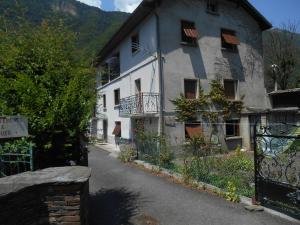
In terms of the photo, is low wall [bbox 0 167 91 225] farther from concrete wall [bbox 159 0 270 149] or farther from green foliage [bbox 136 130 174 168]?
concrete wall [bbox 159 0 270 149]

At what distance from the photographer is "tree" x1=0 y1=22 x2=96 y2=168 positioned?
6.27 metres

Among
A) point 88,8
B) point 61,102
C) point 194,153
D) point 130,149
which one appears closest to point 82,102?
point 61,102

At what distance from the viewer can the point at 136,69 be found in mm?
20094

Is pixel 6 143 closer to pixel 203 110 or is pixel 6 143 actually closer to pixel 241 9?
pixel 203 110

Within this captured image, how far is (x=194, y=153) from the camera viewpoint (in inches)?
445

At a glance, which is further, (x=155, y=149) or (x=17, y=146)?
(x=155, y=149)

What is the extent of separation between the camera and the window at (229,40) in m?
19.7

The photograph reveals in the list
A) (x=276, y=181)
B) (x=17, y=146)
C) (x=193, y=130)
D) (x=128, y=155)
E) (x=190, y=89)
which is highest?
(x=190, y=89)

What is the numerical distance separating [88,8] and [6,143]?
60.2 meters

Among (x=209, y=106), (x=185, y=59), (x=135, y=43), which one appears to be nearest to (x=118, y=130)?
(x=135, y=43)

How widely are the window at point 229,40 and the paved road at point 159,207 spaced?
1177 centimetres

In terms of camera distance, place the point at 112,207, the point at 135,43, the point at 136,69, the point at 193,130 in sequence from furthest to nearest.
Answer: the point at 135,43 < the point at 136,69 < the point at 193,130 < the point at 112,207

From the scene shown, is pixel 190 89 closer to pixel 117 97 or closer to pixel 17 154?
pixel 117 97

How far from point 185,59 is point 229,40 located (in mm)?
3730
